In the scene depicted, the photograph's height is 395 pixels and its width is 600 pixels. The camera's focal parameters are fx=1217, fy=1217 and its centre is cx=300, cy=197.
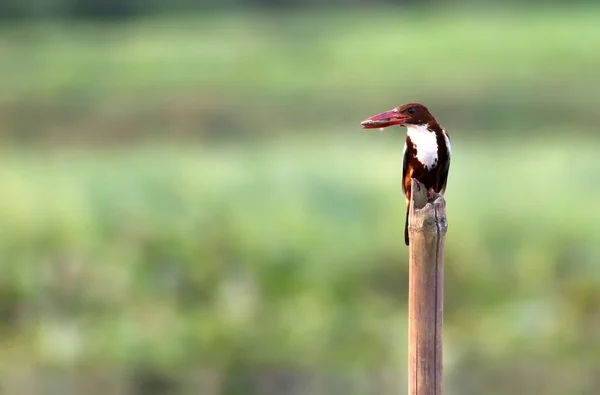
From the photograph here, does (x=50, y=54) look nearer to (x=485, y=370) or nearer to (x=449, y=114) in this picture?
(x=449, y=114)

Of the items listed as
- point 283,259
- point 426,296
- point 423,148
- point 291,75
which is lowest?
point 426,296

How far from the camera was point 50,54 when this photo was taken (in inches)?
612

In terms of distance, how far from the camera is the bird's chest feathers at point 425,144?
3646 mm

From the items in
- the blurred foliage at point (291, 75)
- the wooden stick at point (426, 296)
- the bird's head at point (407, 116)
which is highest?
the blurred foliage at point (291, 75)

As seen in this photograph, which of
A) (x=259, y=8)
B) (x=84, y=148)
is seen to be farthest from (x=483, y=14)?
(x=84, y=148)

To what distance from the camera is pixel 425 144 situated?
3674 mm

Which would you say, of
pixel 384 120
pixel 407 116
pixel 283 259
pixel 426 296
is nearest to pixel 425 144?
pixel 407 116

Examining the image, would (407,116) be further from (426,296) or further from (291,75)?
(291,75)

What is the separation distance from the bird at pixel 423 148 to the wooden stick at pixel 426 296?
577 mm

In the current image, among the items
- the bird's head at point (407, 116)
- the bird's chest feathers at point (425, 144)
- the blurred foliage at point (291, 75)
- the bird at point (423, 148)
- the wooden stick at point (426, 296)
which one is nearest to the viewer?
the wooden stick at point (426, 296)

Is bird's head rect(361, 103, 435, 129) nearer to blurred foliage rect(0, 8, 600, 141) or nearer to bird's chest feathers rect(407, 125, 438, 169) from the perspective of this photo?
bird's chest feathers rect(407, 125, 438, 169)

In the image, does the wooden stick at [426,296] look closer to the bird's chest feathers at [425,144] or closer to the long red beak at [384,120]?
the long red beak at [384,120]

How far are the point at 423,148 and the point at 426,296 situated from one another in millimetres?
833

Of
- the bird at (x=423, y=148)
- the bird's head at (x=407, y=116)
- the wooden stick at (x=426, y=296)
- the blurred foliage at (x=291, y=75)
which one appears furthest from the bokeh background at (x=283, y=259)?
the wooden stick at (x=426, y=296)
